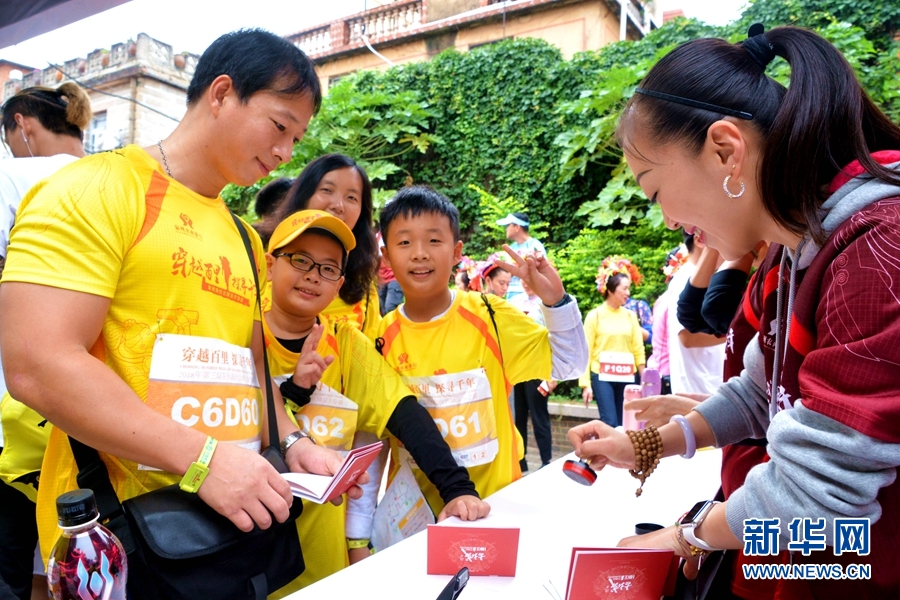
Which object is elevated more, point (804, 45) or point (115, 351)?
point (804, 45)

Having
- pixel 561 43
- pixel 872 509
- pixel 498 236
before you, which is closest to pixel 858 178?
pixel 872 509

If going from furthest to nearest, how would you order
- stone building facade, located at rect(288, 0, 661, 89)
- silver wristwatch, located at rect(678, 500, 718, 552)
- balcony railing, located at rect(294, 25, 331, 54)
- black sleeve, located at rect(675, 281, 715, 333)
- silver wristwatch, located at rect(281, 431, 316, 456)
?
balcony railing, located at rect(294, 25, 331, 54) < stone building facade, located at rect(288, 0, 661, 89) < black sleeve, located at rect(675, 281, 715, 333) < silver wristwatch, located at rect(281, 431, 316, 456) < silver wristwatch, located at rect(678, 500, 718, 552)

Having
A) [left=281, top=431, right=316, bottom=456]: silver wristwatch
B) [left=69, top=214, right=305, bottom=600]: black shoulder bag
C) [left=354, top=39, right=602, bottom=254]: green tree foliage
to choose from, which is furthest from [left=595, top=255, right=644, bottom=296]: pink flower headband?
[left=69, top=214, right=305, bottom=600]: black shoulder bag

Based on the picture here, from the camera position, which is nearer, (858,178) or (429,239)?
(858,178)

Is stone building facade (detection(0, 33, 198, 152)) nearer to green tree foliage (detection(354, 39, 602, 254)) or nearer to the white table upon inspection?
green tree foliage (detection(354, 39, 602, 254))

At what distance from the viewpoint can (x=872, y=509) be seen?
2.64 feet

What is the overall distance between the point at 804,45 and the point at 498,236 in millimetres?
9349

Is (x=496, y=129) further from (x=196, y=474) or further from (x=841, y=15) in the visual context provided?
(x=196, y=474)

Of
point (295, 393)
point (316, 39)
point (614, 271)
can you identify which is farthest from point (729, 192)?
point (316, 39)

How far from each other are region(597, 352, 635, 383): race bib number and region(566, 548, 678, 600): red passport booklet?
4.96 meters

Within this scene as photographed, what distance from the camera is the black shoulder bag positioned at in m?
1.08

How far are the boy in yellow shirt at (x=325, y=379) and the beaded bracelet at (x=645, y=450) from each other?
0.50 meters

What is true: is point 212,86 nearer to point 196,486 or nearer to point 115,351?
point 115,351

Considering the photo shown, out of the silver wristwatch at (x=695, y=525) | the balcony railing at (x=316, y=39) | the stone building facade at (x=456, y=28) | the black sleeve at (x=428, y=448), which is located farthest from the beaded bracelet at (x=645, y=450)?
the balcony railing at (x=316, y=39)
